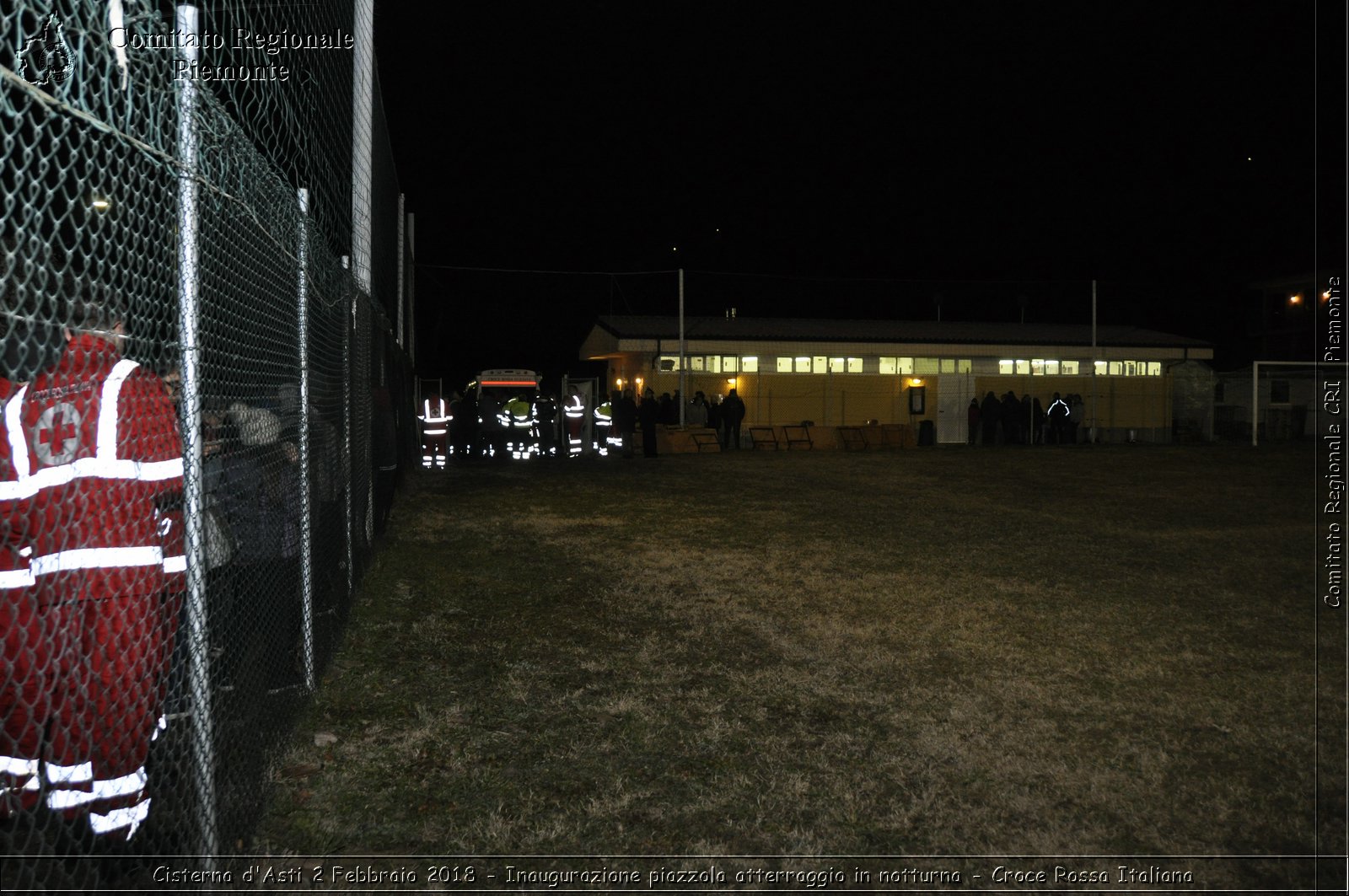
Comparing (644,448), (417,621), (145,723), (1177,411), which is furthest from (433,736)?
(1177,411)

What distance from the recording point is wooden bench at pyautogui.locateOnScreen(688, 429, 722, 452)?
23.9 meters

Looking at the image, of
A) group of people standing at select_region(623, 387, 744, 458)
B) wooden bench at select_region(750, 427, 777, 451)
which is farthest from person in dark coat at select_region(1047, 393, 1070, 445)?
group of people standing at select_region(623, 387, 744, 458)

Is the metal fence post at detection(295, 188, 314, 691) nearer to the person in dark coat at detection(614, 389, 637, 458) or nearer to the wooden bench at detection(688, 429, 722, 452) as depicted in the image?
the person in dark coat at detection(614, 389, 637, 458)

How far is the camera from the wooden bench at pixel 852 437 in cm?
2623

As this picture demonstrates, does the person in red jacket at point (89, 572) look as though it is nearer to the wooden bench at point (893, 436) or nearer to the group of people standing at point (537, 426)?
the group of people standing at point (537, 426)

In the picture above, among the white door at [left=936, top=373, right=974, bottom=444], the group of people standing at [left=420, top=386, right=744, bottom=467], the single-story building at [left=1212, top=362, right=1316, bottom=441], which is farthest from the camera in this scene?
the white door at [left=936, top=373, right=974, bottom=444]

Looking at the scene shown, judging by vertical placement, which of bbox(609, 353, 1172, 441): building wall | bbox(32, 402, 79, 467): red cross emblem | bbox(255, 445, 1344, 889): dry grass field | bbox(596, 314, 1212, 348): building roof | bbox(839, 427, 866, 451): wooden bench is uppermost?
bbox(596, 314, 1212, 348): building roof

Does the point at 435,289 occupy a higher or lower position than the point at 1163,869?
higher

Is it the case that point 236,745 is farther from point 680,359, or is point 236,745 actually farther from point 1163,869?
point 680,359

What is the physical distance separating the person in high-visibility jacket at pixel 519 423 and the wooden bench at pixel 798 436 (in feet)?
23.6

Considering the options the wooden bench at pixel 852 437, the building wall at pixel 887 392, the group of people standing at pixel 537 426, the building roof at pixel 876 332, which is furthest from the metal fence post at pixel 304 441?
the building roof at pixel 876 332

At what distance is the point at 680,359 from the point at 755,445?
13.1 feet

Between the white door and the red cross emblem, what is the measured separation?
2965cm

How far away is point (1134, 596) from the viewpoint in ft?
23.5
